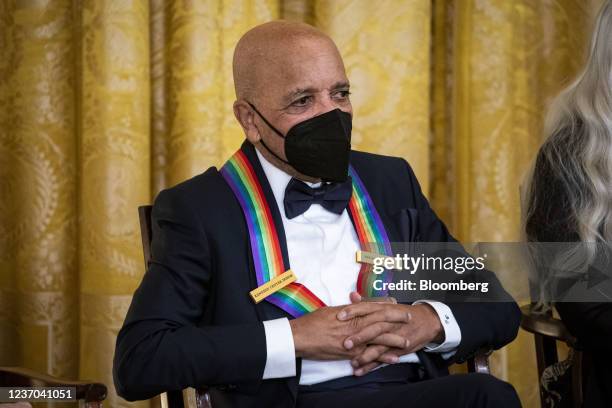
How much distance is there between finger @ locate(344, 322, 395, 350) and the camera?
2256mm

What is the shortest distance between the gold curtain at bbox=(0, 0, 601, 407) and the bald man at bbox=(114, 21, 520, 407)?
2.47ft

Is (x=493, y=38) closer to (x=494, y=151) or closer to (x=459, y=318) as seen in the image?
(x=494, y=151)

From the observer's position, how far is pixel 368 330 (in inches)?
89.6

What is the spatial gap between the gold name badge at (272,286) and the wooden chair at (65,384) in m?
0.44

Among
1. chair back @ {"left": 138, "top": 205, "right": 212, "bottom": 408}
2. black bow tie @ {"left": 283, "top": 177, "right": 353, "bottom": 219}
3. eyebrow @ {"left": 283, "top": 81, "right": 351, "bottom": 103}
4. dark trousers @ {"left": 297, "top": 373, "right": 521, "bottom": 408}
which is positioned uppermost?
eyebrow @ {"left": 283, "top": 81, "right": 351, "bottom": 103}

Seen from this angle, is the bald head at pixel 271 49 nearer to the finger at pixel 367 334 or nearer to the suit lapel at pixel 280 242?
the suit lapel at pixel 280 242

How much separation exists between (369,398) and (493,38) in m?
1.86

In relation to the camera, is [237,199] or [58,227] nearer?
[237,199]

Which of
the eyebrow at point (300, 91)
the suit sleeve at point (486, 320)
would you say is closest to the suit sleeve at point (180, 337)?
the eyebrow at point (300, 91)

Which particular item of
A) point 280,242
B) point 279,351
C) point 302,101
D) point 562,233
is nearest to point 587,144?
point 562,233

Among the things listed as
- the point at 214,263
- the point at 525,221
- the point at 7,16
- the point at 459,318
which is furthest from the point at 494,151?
the point at 7,16

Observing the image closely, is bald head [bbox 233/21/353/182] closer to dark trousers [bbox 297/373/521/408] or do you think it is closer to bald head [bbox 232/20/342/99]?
bald head [bbox 232/20/342/99]

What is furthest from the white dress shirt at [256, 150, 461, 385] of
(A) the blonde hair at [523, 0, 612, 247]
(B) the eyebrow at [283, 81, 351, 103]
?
(A) the blonde hair at [523, 0, 612, 247]

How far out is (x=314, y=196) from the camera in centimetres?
252
